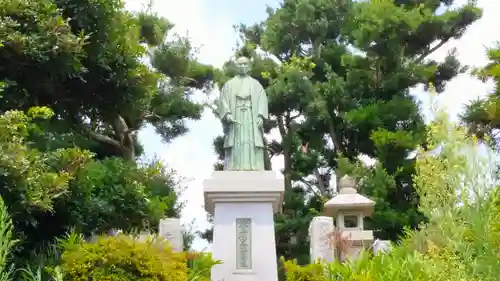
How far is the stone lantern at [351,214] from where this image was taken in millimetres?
11992

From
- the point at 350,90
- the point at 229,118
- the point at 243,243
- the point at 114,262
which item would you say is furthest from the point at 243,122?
the point at 350,90

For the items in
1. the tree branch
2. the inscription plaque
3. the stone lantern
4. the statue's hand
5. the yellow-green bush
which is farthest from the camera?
the tree branch

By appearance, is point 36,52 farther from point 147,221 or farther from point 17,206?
point 147,221

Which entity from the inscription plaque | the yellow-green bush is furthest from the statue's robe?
the yellow-green bush

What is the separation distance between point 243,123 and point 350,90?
7196mm

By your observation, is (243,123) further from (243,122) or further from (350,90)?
(350,90)

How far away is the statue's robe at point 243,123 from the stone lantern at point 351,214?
2.10 metres

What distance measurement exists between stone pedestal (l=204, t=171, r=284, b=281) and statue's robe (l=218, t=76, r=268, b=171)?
1.61ft

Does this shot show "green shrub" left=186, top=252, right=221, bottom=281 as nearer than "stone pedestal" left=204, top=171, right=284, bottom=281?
Yes

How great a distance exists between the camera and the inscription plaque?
1015 centimetres

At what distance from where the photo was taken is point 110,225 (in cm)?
977

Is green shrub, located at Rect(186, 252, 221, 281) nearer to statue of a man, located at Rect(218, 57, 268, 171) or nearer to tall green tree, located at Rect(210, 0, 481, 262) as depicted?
statue of a man, located at Rect(218, 57, 268, 171)

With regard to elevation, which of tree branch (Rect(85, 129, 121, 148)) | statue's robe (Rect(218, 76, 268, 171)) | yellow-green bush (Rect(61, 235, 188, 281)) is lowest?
yellow-green bush (Rect(61, 235, 188, 281))

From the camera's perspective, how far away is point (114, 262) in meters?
7.52
